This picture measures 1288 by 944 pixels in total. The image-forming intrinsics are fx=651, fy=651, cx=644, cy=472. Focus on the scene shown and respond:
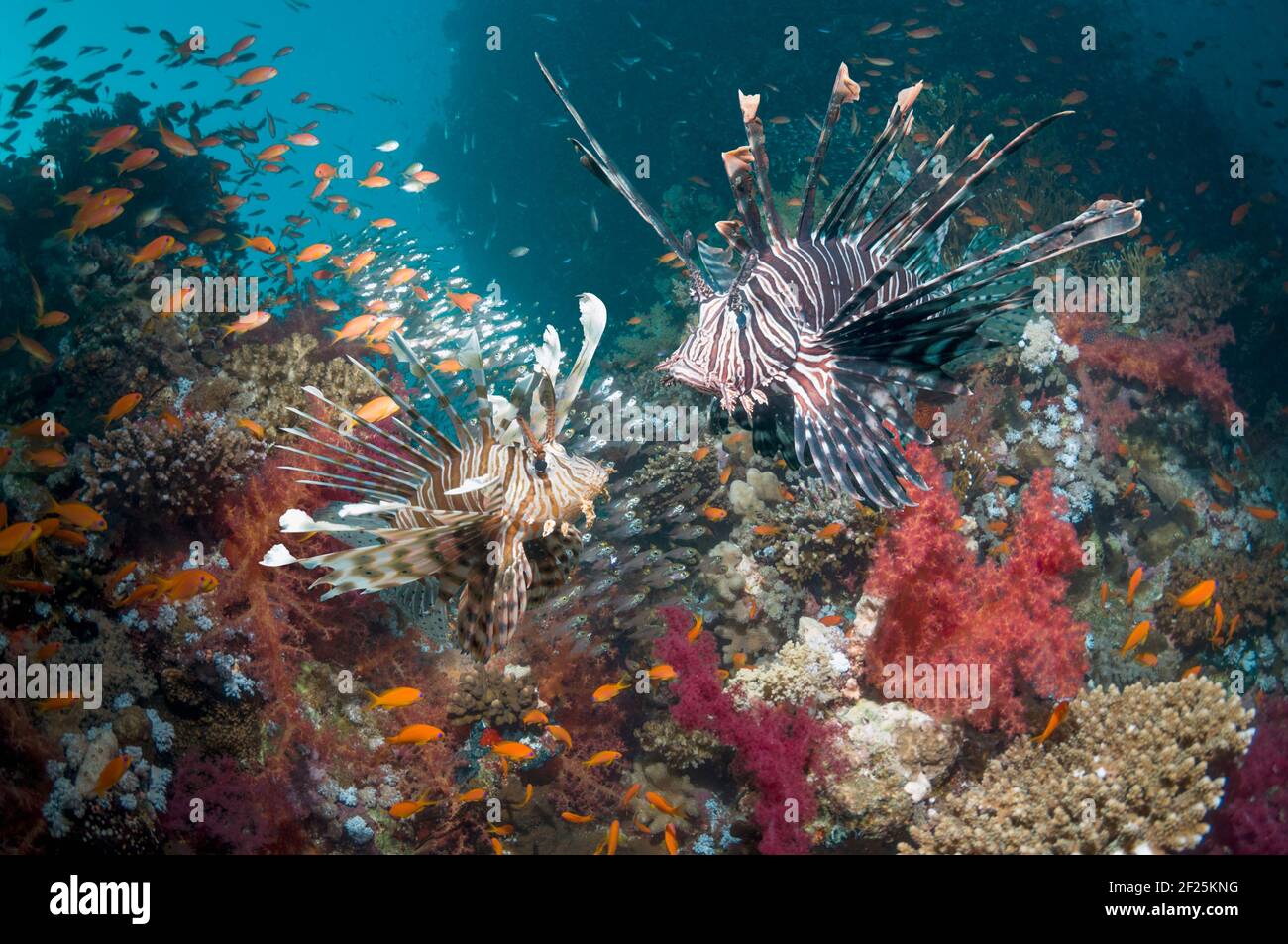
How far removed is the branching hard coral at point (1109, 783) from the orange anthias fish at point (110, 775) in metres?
4.78

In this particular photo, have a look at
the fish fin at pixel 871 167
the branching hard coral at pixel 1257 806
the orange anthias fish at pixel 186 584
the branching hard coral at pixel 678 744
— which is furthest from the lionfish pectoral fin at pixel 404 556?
the branching hard coral at pixel 1257 806

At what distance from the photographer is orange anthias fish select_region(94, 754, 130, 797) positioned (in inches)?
153

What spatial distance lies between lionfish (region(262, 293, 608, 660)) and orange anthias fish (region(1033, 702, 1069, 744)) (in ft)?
11.0

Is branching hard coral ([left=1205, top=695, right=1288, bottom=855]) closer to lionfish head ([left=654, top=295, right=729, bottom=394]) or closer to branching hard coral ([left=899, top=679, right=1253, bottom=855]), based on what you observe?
branching hard coral ([left=899, top=679, right=1253, bottom=855])

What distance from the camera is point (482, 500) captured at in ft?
8.59

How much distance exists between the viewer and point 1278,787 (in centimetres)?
393

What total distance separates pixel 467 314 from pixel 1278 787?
10.3 meters

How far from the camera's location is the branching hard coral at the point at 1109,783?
361 centimetres

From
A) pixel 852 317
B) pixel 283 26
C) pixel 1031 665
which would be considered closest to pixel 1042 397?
pixel 1031 665

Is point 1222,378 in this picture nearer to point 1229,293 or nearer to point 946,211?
point 1229,293

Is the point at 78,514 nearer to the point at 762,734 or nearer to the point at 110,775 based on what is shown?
the point at 110,775

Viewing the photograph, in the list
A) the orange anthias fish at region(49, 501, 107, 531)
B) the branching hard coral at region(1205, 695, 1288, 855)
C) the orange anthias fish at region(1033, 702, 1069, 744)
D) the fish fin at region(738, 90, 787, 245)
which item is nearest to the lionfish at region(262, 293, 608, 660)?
the fish fin at region(738, 90, 787, 245)

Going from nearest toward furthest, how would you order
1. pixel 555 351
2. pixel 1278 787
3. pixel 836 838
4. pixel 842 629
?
pixel 555 351 → pixel 1278 787 → pixel 836 838 → pixel 842 629
